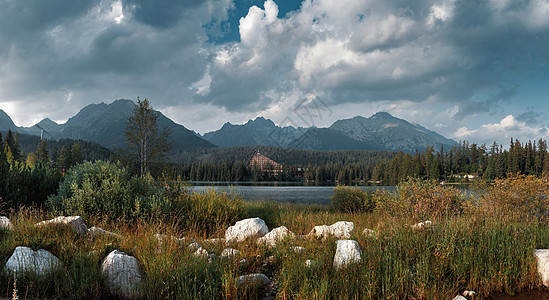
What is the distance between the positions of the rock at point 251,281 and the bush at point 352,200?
1266cm

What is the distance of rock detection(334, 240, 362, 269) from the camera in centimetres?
608

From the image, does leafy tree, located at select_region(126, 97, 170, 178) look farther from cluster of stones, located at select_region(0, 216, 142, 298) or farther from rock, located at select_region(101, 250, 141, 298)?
rock, located at select_region(101, 250, 141, 298)

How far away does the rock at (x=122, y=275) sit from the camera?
5547 millimetres

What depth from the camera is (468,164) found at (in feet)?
439

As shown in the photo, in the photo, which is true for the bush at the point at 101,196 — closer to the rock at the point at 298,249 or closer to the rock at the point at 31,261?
the rock at the point at 31,261

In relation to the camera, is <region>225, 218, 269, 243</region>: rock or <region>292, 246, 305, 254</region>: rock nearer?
<region>292, 246, 305, 254</region>: rock

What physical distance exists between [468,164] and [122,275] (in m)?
154

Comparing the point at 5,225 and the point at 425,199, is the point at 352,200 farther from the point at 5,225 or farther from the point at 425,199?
the point at 5,225

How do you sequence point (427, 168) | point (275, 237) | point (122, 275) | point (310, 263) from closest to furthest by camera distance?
1. point (122, 275)
2. point (310, 263)
3. point (275, 237)
4. point (427, 168)

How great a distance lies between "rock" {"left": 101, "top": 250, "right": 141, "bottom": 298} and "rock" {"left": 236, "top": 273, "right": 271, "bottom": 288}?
1760mm

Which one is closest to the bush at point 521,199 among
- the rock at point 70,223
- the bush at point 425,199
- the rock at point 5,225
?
the bush at point 425,199

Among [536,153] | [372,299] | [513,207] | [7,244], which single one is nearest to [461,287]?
[372,299]

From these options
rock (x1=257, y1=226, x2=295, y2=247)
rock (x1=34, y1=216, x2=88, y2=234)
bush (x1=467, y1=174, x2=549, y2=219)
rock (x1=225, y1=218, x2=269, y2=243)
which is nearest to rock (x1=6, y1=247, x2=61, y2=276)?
rock (x1=34, y1=216, x2=88, y2=234)

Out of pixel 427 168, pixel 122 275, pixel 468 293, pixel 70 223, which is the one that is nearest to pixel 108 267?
pixel 122 275
